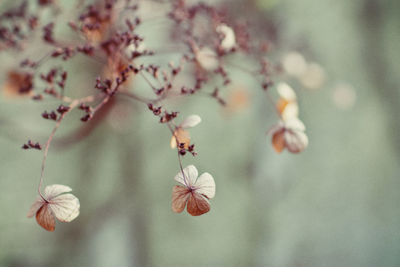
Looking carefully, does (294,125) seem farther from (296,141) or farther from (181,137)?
(181,137)

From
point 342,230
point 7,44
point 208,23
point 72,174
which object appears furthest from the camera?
point 342,230

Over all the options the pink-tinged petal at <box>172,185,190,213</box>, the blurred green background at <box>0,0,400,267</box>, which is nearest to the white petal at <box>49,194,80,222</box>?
the pink-tinged petal at <box>172,185,190,213</box>

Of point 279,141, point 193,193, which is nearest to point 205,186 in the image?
point 193,193

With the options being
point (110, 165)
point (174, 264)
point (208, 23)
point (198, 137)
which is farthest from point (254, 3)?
point (174, 264)

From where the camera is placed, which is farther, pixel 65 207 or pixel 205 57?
pixel 205 57

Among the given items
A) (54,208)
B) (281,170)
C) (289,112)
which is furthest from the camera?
(281,170)

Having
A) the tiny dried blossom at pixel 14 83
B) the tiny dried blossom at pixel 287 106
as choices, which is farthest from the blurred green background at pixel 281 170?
the tiny dried blossom at pixel 287 106

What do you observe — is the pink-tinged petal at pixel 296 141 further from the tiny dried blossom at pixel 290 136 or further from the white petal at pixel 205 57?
the white petal at pixel 205 57

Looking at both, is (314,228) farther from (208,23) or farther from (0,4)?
(0,4)
